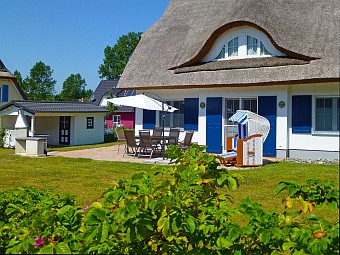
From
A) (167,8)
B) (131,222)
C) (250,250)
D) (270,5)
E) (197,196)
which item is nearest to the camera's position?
(131,222)

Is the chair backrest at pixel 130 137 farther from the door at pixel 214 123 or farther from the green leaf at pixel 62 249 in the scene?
the green leaf at pixel 62 249

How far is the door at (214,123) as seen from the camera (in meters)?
17.2

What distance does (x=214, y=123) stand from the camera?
1733 cm

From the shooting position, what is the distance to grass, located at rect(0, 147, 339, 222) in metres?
8.54

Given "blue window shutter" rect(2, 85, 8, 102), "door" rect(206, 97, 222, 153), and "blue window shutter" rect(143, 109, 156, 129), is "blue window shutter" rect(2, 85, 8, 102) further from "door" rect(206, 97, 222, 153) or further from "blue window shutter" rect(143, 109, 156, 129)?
"door" rect(206, 97, 222, 153)

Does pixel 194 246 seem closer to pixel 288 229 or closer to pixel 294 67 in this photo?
pixel 288 229

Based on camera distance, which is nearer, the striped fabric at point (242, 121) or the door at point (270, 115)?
the striped fabric at point (242, 121)

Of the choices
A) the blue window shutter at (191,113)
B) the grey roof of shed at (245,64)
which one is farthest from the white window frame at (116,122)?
the blue window shutter at (191,113)

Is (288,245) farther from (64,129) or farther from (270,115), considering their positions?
(64,129)

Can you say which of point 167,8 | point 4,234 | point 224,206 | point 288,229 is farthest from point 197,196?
point 167,8

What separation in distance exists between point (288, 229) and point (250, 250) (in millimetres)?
336

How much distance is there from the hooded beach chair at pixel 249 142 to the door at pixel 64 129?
42.5ft

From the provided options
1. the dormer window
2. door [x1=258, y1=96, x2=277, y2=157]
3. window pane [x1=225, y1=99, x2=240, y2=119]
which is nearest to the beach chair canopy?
door [x1=258, y1=96, x2=277, y2=157]

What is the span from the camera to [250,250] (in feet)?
9.20
